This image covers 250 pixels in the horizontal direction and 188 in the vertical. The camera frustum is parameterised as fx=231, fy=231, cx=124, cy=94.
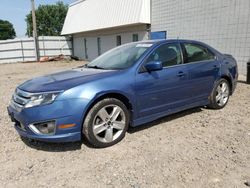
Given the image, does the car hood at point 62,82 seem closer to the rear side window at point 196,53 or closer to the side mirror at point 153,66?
the side mirror at point 153,66

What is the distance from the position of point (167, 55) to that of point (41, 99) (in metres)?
2.34

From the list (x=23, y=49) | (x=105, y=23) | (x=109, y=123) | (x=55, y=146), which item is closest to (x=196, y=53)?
(x=109, y=123)

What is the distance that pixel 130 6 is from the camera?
1527 centimetres

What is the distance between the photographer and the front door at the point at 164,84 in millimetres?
3785

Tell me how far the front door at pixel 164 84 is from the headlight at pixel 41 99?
A: 1.29 m

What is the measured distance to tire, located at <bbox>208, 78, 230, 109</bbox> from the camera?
199 inches

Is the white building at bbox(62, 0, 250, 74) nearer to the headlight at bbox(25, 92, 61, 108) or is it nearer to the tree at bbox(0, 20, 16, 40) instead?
the headlight at bbox(25, 92, 61, 108)

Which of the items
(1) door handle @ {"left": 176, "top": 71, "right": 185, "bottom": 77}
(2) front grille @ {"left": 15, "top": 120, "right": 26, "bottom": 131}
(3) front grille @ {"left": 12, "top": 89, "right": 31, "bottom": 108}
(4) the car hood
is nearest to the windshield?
(4) the car hood

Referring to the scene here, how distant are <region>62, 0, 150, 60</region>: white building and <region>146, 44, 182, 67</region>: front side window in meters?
10.7

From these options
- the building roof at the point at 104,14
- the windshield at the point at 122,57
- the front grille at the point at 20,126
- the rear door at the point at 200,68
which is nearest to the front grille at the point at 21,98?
the front grille at the point at 20,126

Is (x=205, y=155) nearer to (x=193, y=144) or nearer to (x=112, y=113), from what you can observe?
(x=193, y=144)

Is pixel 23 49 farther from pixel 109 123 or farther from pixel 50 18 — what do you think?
pixel 50 18

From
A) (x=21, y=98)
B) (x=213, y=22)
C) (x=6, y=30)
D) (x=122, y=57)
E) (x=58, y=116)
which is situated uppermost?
(x=6, y=30)

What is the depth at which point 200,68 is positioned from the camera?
181 inches
